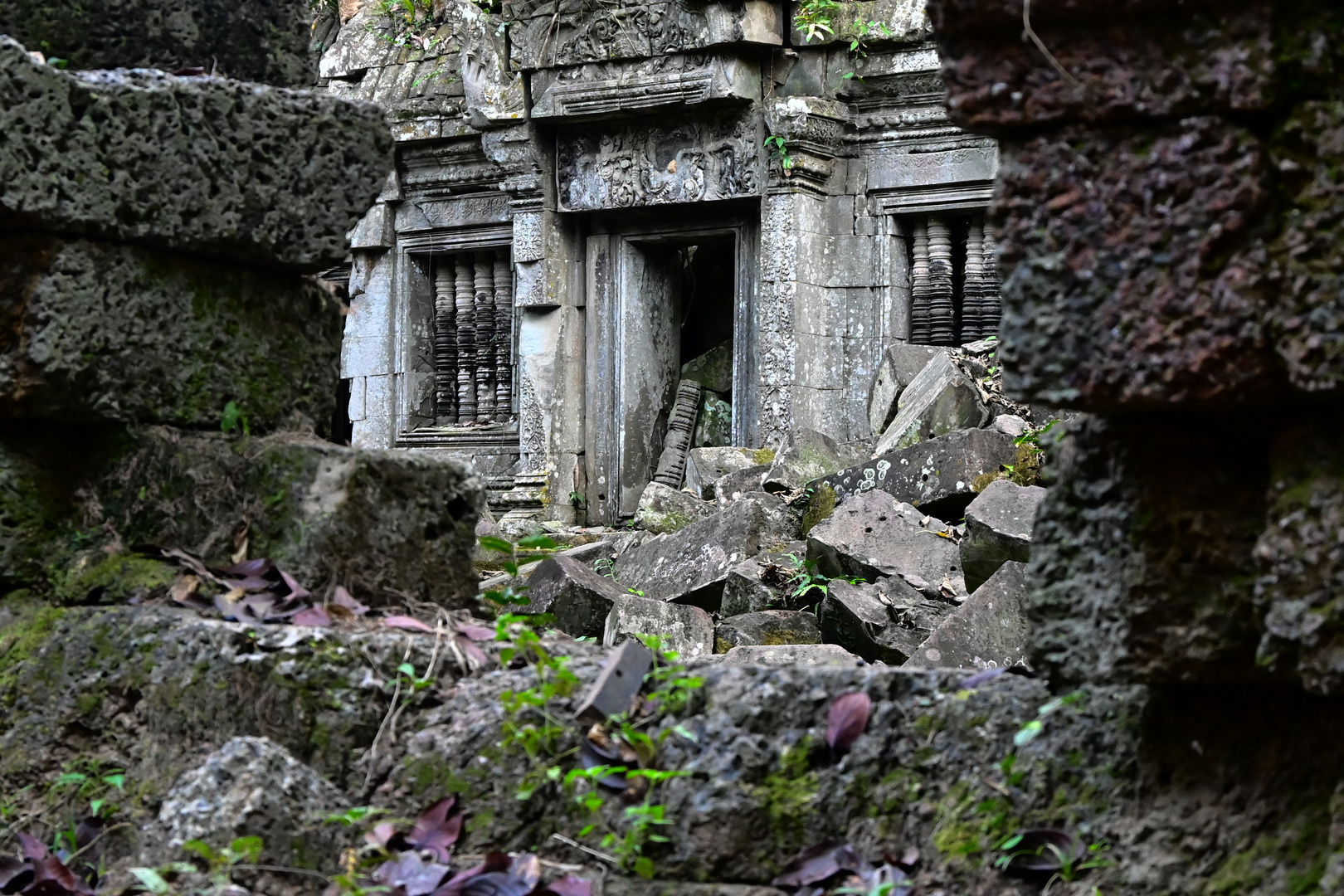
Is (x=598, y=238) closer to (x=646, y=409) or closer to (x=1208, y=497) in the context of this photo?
(x=646, y=409)

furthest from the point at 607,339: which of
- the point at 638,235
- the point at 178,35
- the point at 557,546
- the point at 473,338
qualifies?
the point at 178,35

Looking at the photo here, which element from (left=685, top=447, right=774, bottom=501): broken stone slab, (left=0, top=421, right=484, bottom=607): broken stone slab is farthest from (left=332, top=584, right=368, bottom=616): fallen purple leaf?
(left=685, top=447, right=774, bottom=501): broken stone slab

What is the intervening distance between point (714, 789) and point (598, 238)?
32.8 ft

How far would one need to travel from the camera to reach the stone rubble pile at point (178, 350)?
3.34 metres

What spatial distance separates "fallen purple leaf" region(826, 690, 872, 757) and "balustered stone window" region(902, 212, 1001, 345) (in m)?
8.74

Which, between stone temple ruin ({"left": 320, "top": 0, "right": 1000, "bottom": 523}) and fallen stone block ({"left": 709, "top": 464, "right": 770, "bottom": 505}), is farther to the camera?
stone temple ruin ({"left": 320, "top": 0, "right": 1000, "bottom": 523})

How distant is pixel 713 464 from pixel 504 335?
3.23 metres

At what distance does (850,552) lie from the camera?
24.5 feet

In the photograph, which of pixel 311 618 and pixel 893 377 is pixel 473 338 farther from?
pixel 311 618

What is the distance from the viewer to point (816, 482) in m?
9.04

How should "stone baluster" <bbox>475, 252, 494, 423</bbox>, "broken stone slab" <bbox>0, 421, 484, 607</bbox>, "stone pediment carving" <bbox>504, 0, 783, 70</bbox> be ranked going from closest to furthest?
"broken stone slab" <bbox>0, 421, 484, 607</bbox> → "stone pediment carving" <bbox>504, 0, 783, 70</bbox> → "stone baluster" <bbox>475, 252, 494, 423</bbox>

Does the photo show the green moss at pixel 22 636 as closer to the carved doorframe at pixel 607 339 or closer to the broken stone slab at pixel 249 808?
the broken stone slab at pixel 249 808

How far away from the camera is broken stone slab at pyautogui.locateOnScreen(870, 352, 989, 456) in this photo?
941 centimetres

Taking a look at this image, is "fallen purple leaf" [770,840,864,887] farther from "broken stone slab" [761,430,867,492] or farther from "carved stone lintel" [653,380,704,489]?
"carved stone lintel" [653,380,704,489]
